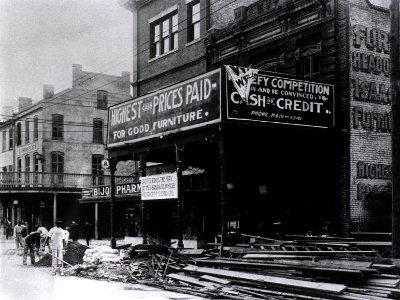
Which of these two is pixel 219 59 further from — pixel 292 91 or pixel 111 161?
pixel 292 91

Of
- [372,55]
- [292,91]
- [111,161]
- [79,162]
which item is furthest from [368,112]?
[79,162]

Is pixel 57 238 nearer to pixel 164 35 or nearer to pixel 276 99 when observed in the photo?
pixel 276 99

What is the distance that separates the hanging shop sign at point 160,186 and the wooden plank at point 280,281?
179 inches

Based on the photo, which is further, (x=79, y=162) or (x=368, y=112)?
(x=79, y=162)

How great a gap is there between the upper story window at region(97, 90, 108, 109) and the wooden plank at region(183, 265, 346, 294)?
38556mm

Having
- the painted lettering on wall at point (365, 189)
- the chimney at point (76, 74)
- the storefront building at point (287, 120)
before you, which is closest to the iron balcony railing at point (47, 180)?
the chimney at point (76, 74)

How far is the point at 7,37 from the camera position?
34.6ft

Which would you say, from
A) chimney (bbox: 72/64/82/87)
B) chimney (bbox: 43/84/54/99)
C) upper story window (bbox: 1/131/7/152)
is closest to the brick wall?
chimney (bbox: 72/64/82/87)

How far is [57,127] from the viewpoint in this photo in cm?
4831

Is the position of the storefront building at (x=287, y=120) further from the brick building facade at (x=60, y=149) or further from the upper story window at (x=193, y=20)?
the brick building facade at (x=60, y=149)

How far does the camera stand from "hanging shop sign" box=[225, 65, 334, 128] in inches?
632

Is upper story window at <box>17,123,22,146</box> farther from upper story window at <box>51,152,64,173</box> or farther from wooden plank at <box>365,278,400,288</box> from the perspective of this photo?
wooden plank at <box>365,278,400,288</box>

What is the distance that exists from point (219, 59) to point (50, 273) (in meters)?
11.3

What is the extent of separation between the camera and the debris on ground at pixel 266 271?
10.5 metres
